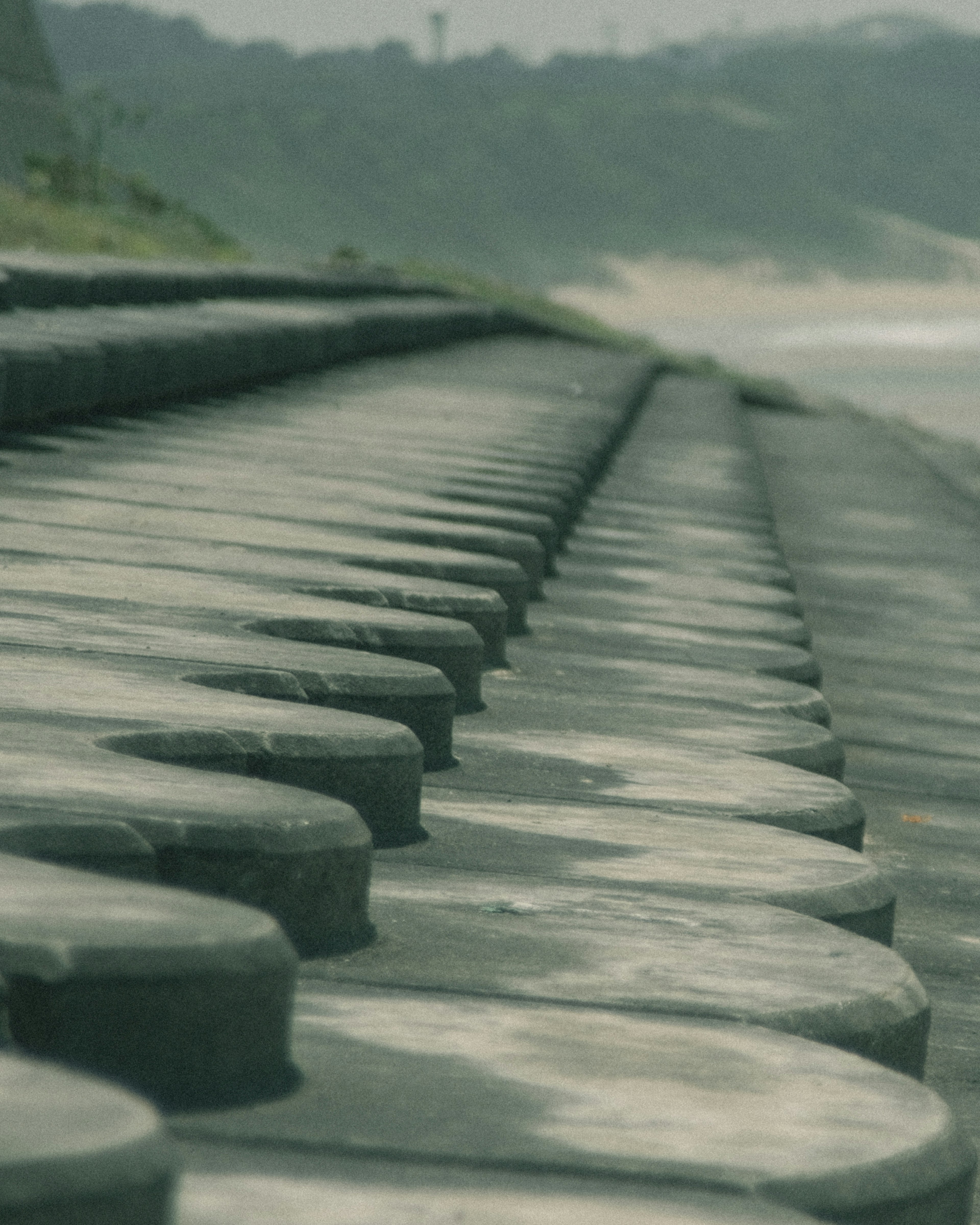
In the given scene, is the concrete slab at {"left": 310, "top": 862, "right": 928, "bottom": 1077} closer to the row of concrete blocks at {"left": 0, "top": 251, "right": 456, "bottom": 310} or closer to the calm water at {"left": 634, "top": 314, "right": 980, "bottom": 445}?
the row of concrete blocks at {"left": 0, "top": 251, "right": 456, "bottom": 310}

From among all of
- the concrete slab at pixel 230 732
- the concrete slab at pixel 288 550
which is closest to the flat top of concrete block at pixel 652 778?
the concrete slab at pixel 230 732

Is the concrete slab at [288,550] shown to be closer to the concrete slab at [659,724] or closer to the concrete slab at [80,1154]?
the concrete slab at [659,724]

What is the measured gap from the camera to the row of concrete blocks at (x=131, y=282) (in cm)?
428

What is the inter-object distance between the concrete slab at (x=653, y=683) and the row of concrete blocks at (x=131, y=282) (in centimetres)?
203

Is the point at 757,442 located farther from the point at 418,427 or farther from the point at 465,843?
the point at 465,843

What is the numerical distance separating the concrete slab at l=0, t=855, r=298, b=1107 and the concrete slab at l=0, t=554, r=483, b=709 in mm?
793

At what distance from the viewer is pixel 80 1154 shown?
0.65m

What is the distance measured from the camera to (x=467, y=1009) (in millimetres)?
1065

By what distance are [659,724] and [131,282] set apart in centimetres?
340

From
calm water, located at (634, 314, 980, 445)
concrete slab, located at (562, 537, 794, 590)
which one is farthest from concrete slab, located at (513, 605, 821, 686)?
calm water, located at (634, 314, 980, 445)

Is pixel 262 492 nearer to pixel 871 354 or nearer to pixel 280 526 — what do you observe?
pixel 280 526

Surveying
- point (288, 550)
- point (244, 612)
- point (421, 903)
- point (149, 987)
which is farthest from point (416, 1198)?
point (288, 550)

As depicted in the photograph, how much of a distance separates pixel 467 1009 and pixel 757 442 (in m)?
9.15

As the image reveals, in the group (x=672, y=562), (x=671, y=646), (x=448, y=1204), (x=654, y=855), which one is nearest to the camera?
A: (x=448, y=1204)
